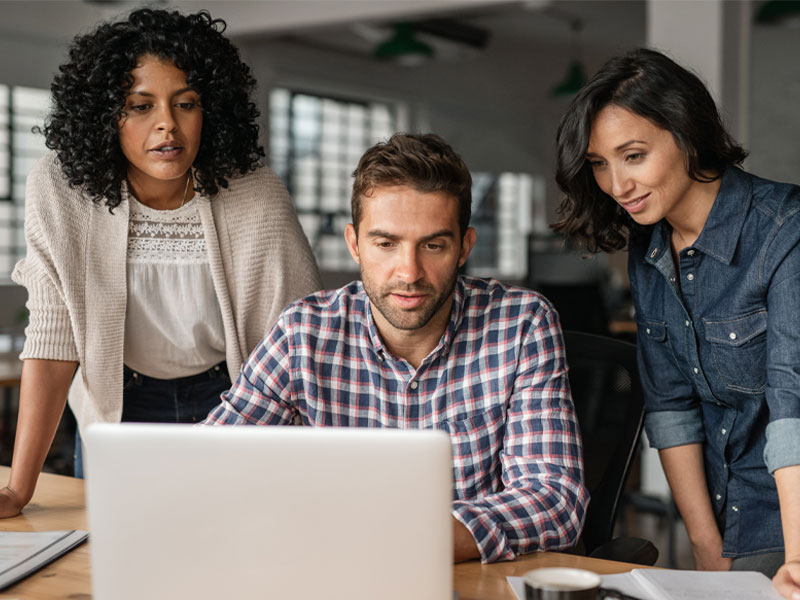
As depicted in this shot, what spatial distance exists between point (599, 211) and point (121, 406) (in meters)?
1.01

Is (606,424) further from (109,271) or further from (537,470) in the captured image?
(109,271)

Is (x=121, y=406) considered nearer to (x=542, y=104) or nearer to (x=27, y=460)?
(x=27, y=460)

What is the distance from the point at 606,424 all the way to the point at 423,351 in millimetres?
432

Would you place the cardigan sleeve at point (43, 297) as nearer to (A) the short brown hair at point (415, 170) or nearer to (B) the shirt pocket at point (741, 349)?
(A) the short brown hair at point (415, 170)

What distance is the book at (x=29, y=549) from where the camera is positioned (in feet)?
3.82

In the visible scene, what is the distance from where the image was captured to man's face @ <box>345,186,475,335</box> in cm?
149

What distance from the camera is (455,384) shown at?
1.53 meters

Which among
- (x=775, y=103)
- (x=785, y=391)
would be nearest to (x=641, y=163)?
(x=785, y=391)

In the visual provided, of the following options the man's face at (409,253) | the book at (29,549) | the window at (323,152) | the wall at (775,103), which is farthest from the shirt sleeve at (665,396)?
the wall at (775,103)

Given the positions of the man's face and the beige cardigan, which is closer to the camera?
the man's face

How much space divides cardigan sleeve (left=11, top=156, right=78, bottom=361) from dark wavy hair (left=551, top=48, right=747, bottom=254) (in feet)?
3.15

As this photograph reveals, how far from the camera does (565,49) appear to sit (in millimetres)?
8719

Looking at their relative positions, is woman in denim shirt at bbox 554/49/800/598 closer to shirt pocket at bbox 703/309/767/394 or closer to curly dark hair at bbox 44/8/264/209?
shirt pocket at bbox 703/309/767/394

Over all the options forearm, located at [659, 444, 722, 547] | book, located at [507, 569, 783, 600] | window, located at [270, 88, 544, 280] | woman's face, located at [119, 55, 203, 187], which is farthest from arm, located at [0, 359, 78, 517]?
window, located at [270, 88, 544, 280]
